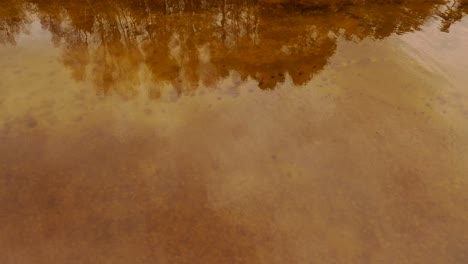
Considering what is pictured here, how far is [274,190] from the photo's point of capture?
3.03 meters

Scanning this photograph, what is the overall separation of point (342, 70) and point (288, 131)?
105cm

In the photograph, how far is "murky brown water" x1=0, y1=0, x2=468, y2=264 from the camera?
9.10 ft

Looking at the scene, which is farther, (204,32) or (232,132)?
(204,32)

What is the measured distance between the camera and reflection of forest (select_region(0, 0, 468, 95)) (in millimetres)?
3895

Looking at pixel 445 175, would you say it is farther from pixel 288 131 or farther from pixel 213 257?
pixel 213 257

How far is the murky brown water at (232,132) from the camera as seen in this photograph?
2.77 metres

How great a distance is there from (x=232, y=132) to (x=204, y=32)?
149 centimetres

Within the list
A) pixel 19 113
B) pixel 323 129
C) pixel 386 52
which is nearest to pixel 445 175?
pixel 323 129

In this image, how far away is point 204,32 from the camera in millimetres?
4324

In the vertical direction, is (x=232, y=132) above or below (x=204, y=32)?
below

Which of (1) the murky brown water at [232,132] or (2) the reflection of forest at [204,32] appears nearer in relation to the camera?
(1) the murky brown water at [232,132]

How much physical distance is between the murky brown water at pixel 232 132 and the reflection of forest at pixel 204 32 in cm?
2

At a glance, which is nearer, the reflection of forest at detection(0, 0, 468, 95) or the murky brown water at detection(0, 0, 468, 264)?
the murky brown water at detection(0, 0, 468, 264)

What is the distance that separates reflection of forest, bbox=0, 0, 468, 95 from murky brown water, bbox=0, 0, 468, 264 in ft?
0.07
